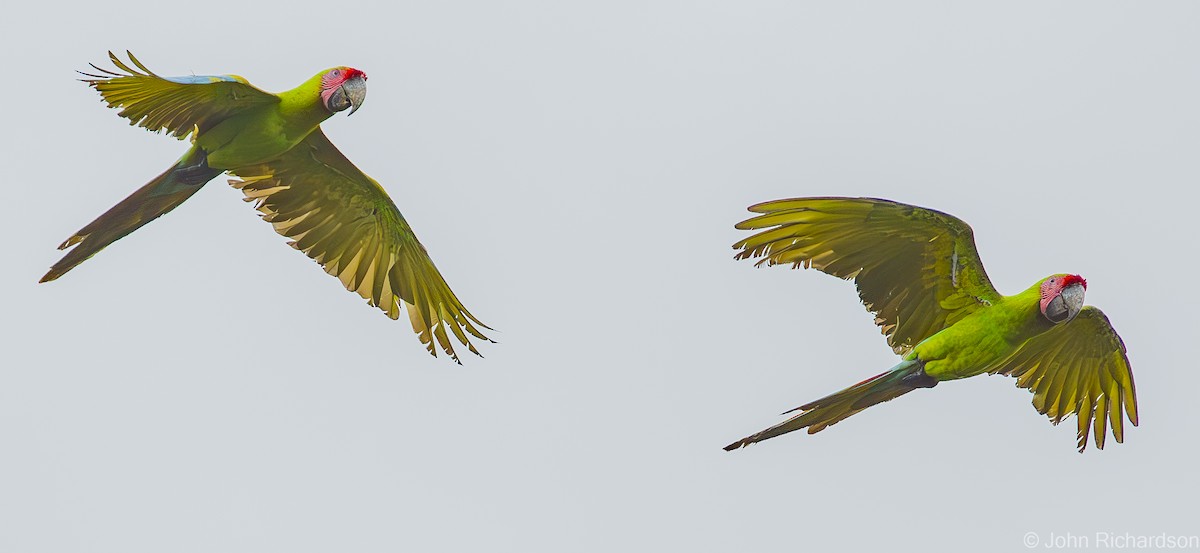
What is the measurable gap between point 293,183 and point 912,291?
239 inches

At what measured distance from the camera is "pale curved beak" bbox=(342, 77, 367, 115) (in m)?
14.4

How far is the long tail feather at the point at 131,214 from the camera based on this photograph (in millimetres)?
14891

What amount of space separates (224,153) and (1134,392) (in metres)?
8.74

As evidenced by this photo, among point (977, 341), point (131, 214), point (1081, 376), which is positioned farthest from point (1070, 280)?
point (131, 214)

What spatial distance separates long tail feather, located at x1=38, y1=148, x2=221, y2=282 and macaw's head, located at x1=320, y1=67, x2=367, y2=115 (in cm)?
149

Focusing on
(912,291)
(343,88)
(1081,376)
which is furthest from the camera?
(1081,376)

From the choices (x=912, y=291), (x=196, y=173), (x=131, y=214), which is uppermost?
(x=196, y=173)

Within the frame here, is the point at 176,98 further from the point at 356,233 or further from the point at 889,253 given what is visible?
the point at 889,253

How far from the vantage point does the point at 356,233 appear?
16750 mm

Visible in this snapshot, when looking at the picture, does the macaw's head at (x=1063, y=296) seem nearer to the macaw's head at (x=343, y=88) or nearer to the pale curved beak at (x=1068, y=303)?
the pale curved beak at (x=1068, y=303)

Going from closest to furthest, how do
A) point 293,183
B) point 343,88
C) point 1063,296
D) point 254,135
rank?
point 1063,296 < point 343,88 < point 254,135 < point 293,183

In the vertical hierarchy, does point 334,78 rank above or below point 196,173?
above

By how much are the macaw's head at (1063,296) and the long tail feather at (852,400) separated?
1202mm

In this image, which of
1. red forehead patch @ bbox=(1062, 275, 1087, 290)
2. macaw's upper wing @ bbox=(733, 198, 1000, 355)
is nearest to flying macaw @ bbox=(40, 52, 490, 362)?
macaw's upper wing @ bbox=(733, 198, 1000, 355)
